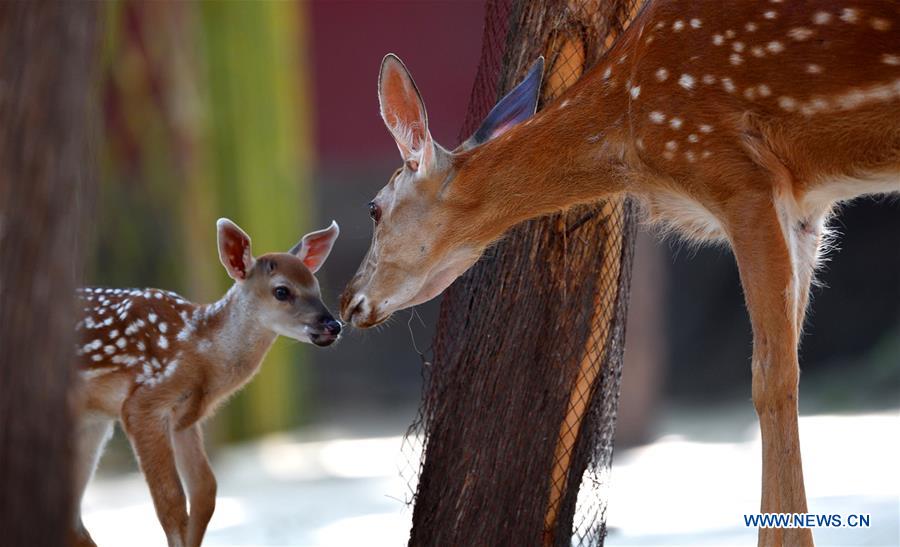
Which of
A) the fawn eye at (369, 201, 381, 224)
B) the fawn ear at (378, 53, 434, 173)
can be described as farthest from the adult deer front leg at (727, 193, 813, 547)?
the fawn eye at (369, 201, 381, 224)

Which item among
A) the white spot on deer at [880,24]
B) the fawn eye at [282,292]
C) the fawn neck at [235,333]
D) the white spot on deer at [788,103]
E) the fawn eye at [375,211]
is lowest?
the fawn neck at [235,333]

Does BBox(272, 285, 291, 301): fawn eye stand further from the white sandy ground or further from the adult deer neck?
the adult deer neck

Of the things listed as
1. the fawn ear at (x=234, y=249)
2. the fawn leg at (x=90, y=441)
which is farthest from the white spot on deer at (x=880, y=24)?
the fawn leg at (x=90, y=441)

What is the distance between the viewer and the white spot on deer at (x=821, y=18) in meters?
4.68

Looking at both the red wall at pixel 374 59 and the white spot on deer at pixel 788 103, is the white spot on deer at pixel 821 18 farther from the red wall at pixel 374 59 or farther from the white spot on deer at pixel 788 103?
the red wall at pixel 374 59

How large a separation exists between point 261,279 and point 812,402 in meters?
7.34

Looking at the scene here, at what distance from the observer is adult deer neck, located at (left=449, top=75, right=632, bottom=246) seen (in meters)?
5.09

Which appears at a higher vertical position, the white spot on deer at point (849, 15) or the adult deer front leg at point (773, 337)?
the white spot on deer at point (849, 15)

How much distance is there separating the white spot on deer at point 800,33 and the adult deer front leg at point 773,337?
0.54 metres

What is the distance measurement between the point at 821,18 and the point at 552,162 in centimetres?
109

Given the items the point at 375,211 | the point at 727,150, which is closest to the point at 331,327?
the point at 375,211

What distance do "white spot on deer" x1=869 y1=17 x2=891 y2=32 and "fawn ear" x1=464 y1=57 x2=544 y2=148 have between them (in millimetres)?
1288

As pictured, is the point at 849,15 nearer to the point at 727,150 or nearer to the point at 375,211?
the point at 727,150

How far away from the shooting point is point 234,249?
20.9 ft
